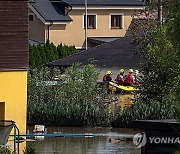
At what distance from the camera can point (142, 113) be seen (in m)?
30.6

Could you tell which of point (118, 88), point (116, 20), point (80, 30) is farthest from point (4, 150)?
point (116, 20)

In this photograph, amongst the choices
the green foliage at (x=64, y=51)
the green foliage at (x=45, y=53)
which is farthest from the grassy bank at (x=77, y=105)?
the green foliage at (x=64, y=51)

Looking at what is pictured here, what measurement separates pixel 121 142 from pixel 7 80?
5.59 metres

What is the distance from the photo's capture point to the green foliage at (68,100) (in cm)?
3150

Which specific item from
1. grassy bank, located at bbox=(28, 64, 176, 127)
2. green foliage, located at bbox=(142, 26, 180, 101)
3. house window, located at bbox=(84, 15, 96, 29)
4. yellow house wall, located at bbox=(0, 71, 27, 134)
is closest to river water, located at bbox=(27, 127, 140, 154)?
grassy bank, located at bbox=(28, 64, 176, 127)

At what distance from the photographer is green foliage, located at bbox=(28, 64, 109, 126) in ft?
103

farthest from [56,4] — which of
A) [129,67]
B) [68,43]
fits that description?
[129,67]

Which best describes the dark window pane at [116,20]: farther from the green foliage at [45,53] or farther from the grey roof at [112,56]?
the grey roof at [112,56]

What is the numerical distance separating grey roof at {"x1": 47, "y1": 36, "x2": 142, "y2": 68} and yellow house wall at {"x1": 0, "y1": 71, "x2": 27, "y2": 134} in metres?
17.1

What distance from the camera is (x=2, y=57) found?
22547mm

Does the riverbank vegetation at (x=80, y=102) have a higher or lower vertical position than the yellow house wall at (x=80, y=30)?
lower

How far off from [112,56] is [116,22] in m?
24.5

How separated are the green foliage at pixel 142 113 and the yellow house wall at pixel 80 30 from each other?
3268 cm

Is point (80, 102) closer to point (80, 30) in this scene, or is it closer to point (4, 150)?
point (4, 150)
